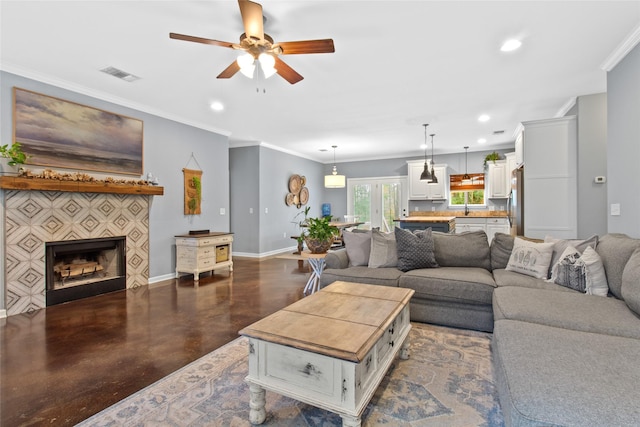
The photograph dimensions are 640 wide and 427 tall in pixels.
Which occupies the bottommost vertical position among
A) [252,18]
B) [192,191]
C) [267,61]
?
[192,191]

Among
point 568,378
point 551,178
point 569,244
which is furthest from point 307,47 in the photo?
point 551,178

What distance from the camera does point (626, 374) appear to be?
1.23m

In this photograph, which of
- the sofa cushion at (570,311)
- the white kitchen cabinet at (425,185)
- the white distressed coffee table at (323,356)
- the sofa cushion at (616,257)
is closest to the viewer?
the white distressed coffee table at (323,356)

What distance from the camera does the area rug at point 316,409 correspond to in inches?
64.7

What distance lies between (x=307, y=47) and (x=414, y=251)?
2.20m

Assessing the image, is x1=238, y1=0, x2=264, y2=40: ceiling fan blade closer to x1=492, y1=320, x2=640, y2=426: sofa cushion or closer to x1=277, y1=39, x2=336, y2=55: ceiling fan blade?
x1=277, y1=39, x2=336, y2=55: ceiling fan blade

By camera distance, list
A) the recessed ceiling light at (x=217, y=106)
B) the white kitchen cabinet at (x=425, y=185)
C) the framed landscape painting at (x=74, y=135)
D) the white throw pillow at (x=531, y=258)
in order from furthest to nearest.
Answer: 1. the white kitchen cabinet at (x=425, y=185)
2. the recessed ceiling light at (x=217, y=106)
3. the framed landscape painting at (x=74, y=135)
4. the white throw pillow at (x=531, y=258)

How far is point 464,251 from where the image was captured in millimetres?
3438

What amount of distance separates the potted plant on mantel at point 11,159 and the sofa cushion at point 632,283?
5.42 meters

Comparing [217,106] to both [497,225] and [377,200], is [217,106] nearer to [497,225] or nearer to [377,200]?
[377,200]

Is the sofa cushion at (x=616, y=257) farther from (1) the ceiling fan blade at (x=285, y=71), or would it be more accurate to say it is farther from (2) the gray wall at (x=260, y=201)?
(2) the gray wall at (x=260, y=201)

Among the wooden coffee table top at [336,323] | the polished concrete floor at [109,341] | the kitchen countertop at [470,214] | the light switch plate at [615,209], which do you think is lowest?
the polished concrete floor at [109,341]

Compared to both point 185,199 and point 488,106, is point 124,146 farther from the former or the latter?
point 488,106

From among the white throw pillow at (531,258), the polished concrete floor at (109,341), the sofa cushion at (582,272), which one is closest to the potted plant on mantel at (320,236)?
the polished concrete floor at (109,341)
